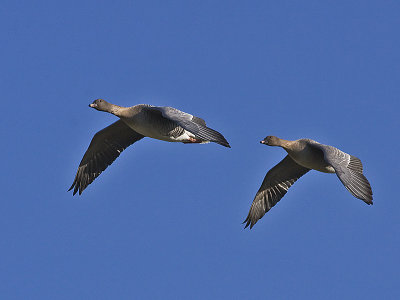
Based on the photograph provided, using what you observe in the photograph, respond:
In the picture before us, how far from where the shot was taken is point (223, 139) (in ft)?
69.2

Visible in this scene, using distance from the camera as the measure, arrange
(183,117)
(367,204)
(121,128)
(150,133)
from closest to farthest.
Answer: (367,204), (183,117), (150,133), (121,128)

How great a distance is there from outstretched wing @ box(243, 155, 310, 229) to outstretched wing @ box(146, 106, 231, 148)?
4.35m

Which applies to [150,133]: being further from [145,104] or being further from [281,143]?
[281,143]

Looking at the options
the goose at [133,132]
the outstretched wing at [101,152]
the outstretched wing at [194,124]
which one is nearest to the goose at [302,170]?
the goose at [133,132]

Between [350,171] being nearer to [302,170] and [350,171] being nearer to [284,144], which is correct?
Result: [284,144]

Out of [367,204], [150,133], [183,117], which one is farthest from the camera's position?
[150,133]

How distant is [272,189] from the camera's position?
26094mm

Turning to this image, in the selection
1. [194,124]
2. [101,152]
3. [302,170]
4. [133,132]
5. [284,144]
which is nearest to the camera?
[194,124]

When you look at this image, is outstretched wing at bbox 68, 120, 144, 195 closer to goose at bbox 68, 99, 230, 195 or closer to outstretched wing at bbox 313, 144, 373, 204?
goose at bbox 68, 99, 230, 195

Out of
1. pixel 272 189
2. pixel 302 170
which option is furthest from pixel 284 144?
pixel 272 189

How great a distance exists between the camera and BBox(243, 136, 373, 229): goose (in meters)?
21.0

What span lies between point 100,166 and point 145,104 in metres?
3.46

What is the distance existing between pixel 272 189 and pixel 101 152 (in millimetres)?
5180

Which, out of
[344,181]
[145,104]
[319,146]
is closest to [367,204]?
[344,181]
